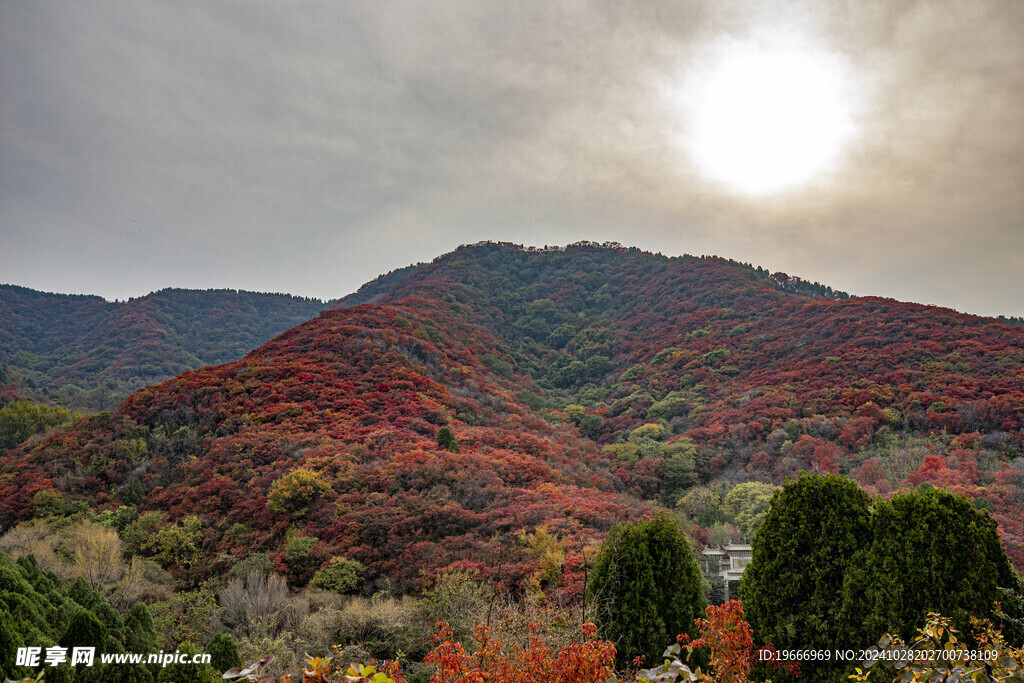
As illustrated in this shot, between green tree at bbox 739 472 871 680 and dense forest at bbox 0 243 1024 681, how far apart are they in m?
0.04

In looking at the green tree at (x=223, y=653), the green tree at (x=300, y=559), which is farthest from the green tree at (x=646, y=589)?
the green tree at (x=300, y=559)

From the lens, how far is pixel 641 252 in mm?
67500

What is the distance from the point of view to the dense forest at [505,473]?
22.6 ft

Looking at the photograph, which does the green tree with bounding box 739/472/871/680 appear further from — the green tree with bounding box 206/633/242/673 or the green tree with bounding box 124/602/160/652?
the green tree with bounding box 124/602/160/652

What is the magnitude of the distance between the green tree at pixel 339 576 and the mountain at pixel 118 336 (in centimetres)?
3868

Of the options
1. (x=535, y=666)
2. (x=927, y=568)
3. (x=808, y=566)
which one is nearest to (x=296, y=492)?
(x=535, y=666)

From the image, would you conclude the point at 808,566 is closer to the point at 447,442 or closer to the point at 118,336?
the point at 447,442

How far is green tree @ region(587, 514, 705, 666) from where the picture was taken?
6.92m

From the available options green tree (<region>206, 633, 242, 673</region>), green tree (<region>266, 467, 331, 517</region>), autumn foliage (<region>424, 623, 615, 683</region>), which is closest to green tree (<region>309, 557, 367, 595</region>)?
green tree (<region>266, 467, 331, 517</region>)

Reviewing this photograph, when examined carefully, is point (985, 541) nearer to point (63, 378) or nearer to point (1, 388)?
point (1, 388)

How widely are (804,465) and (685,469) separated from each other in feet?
14.9

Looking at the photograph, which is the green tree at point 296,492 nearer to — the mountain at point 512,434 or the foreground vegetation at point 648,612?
the mountain at point 512,434

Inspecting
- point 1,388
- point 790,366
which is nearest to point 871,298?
point 790,366

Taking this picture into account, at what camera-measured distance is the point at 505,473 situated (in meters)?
16.2
